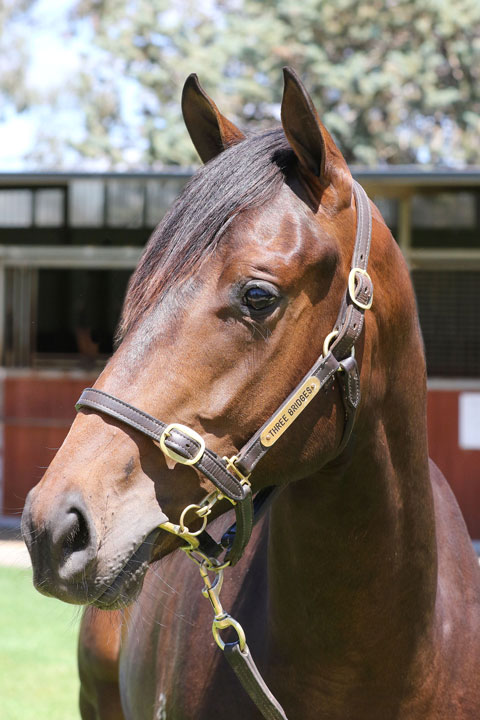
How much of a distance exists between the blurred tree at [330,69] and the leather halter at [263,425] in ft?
59.8

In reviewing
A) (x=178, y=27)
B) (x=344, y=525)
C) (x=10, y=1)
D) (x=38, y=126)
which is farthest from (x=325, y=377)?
(x=10, y=1)

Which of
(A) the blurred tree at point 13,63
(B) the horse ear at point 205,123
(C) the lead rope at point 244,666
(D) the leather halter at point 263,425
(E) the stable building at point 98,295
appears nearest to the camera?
(D) the leather halter at point 263,425

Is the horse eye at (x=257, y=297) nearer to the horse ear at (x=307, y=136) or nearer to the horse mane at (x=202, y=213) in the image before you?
the horse mane at (x=202, y=213)

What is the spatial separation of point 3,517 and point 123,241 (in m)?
3.96

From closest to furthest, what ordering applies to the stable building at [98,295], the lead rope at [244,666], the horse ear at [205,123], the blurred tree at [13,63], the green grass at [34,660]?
the lead rope at [244,666] → the horse ear at [205,123] → the green grass at [34,660] → the stable building at [98,295] → the blurred tree at [13,63]

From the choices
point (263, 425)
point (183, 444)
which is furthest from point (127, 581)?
point (263, 425)

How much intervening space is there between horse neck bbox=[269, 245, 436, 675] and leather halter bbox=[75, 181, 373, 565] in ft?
0.42

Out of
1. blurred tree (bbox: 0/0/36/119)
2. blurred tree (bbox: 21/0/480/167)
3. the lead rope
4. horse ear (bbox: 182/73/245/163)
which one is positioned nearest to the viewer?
the lead rope

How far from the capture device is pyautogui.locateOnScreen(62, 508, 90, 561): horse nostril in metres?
1.65

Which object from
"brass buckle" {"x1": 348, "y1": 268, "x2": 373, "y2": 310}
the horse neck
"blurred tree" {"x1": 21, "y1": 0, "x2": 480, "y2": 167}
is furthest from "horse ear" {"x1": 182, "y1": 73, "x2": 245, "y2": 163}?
"blurred tree" {"x1": 21, "y1": 0, "x2": 480, "y2": 167}

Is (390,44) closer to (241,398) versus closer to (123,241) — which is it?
(123,241)

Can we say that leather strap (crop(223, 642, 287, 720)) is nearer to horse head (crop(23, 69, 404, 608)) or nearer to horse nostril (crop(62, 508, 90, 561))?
horse head (crop(23, 69, 404, 608))

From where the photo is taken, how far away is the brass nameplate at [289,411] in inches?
72.6

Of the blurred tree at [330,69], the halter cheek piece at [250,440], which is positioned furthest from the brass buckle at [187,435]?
the blurred tree at [330,69]
